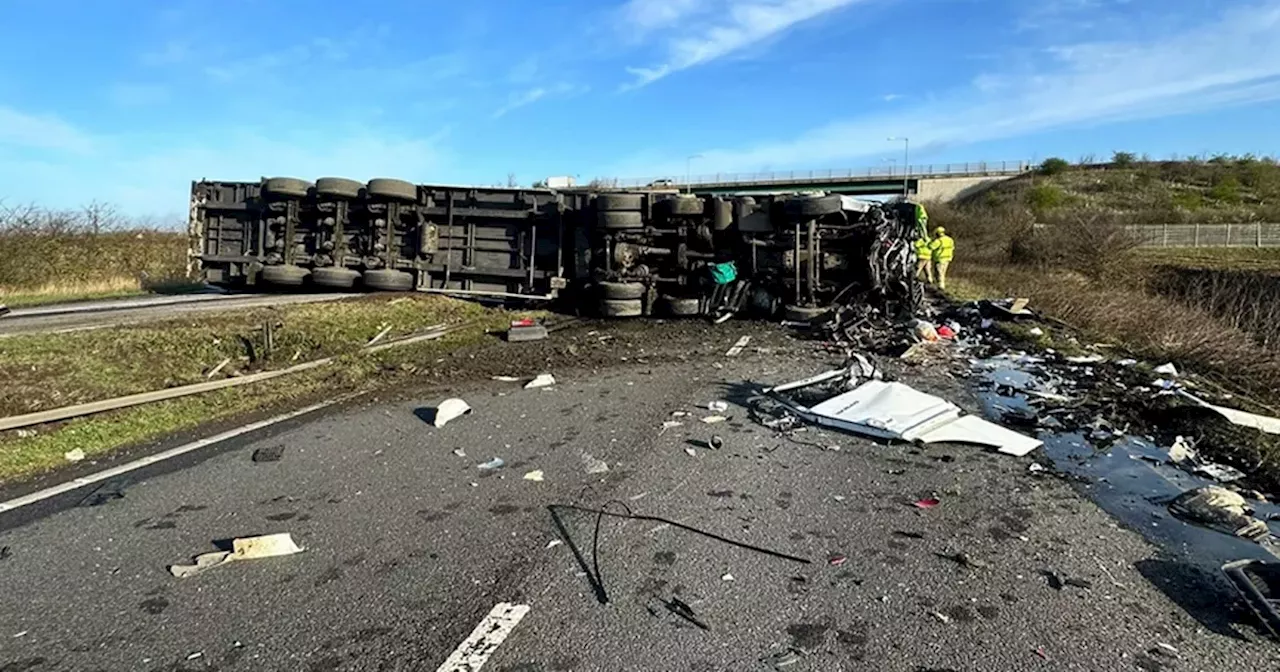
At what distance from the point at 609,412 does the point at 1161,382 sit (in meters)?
4.89

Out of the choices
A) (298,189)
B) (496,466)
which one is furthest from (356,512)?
(298,189)

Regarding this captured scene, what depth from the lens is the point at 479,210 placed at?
12383 millimetres

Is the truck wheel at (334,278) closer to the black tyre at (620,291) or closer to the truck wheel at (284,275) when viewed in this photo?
the truck wheel at (284,275)

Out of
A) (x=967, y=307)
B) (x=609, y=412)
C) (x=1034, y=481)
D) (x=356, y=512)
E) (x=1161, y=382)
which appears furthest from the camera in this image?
(x=967, y=307)

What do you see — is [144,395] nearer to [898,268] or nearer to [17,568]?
[17,568]

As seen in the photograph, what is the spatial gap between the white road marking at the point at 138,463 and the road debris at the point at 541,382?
1.82 meters

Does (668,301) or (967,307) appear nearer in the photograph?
(668,301)

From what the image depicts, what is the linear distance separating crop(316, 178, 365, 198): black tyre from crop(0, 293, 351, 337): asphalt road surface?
1554 millimetres

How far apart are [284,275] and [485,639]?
34.9ft

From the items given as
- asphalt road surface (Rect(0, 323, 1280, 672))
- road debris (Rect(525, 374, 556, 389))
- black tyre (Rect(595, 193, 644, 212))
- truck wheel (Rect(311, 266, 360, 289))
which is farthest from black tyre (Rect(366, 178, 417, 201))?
asphalt road surface (Rect(0, 323, 1280, 672))

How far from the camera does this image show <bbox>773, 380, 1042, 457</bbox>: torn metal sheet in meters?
5.09

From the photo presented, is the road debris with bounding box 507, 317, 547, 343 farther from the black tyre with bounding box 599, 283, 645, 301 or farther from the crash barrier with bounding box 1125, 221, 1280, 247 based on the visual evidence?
the crash barrier with bounding box 1125, 221, 1280, 247

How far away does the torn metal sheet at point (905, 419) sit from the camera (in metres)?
5.09

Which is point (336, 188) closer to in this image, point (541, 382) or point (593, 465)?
point (541, 382)
